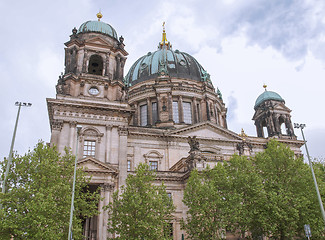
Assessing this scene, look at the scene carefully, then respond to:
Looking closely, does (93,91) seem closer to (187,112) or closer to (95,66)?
(95,66)

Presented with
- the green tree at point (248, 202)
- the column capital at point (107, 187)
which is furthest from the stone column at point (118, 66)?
the green tree at point (248, 202)

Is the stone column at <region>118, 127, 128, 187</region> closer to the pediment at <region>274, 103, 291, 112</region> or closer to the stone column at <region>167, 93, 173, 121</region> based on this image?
the stone column at <region>167, 93, 173, 121</region>

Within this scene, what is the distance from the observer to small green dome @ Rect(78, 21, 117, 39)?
3905cm

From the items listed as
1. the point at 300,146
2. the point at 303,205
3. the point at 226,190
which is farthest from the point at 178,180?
the point at 300,146

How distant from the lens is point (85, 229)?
3216cm

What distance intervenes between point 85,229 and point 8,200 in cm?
1244

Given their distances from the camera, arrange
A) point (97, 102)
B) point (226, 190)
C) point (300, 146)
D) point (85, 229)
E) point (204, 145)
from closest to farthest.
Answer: point (226, 190), point (85, 229), point (97, 102), point (204, 145), point (300, 146)

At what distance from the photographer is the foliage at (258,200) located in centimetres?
2597

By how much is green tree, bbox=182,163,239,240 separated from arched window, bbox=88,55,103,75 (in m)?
19.5

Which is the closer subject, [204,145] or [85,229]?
[85,229]

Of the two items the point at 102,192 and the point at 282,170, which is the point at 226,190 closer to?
the point at 282,170

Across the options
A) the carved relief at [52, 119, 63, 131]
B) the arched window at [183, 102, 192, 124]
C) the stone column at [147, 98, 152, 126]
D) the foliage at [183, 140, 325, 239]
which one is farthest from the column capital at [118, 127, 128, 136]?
the arched window at [183, 102, 192, 124]

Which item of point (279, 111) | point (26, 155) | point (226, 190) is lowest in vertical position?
point (226, 190)

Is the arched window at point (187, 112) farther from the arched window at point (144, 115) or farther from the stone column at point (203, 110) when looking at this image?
the arched window at point (144, 115)
